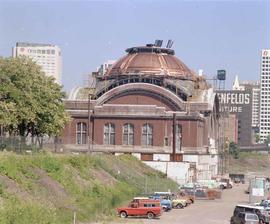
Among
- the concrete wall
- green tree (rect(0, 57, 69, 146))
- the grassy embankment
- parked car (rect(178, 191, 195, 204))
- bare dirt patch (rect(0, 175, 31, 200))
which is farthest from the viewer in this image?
the concrete wall

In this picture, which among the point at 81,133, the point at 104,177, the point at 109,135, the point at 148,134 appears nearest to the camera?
the point at 104,177

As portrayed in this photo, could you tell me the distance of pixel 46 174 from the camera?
151 feet

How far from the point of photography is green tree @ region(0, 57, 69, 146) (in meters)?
61.4

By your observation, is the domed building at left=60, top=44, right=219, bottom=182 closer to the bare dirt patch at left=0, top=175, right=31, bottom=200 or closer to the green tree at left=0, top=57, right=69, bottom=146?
the green tree at left=0, top=57, right=69, bottom=146

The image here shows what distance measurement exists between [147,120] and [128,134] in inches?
129

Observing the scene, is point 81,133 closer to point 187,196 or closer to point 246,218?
point 187,196

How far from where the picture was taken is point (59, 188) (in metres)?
45.0

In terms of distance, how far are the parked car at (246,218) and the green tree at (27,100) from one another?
22493 mm

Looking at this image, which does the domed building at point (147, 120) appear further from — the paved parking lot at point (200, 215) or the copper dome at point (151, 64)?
the paved parking lot at point (200, 215)

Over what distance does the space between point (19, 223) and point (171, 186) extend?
49.1 meters

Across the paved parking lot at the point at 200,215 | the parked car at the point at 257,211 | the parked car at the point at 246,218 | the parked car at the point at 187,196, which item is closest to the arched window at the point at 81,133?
the parked car at the point at 187,196

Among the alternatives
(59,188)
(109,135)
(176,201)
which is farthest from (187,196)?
(109,135)

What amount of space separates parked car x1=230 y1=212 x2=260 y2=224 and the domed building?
49.6 meters

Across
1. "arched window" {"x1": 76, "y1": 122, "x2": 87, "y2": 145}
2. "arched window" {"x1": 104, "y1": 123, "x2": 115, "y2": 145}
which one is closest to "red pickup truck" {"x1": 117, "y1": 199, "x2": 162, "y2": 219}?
"arched window" {"x1": 104, "y1": 123, "x2": 115, "y2": 145}
